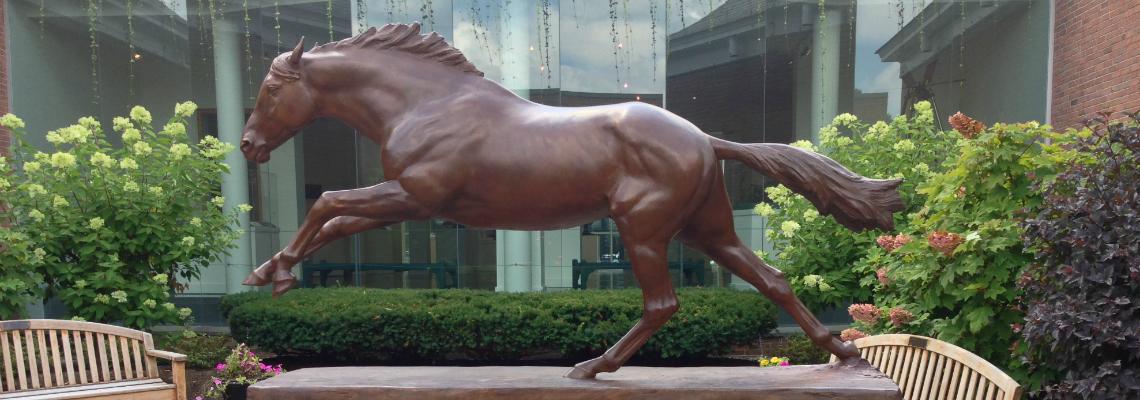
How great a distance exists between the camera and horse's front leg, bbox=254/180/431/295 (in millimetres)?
2295

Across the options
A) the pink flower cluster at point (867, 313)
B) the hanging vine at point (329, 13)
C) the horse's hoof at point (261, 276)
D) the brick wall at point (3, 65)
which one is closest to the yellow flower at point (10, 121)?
the brick wall at point (3, 65)

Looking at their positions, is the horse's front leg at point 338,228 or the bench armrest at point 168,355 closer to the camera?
the horse's front leg at point 338,228

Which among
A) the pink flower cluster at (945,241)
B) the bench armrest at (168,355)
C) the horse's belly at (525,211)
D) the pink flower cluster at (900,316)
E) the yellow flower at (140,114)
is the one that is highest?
the yellow flower at (140,114)

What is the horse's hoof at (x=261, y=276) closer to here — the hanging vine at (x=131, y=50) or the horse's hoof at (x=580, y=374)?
the horse's hoof at (x=580, y=374)

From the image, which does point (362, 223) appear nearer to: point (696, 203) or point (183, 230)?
point (696, 203)

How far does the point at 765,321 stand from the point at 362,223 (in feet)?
14.8

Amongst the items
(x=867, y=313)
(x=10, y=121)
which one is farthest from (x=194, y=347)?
(x=867, y=313)

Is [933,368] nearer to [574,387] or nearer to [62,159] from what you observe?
[574,387]

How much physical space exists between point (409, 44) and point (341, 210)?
73 cm

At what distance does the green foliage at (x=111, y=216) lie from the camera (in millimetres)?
4969

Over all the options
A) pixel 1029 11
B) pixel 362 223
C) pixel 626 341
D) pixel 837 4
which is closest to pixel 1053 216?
pixel 626 341

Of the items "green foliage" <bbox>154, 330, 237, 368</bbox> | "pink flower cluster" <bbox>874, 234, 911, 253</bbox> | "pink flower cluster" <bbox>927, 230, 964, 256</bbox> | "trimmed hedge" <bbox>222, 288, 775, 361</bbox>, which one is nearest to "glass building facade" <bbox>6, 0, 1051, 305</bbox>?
"trimmed hedge" <bbox>222, 288, 775, 361</bbox>

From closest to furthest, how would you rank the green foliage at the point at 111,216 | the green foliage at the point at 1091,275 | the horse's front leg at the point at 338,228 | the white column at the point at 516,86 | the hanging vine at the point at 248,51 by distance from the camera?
the horse's front leg at the point at 338,228, the green foliage at the point at 1091,275, the green foliage at the point at 111,216, the white column at the point at 516,86, the hanging vine at the point at 248,51

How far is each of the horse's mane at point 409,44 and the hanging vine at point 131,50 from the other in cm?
680
